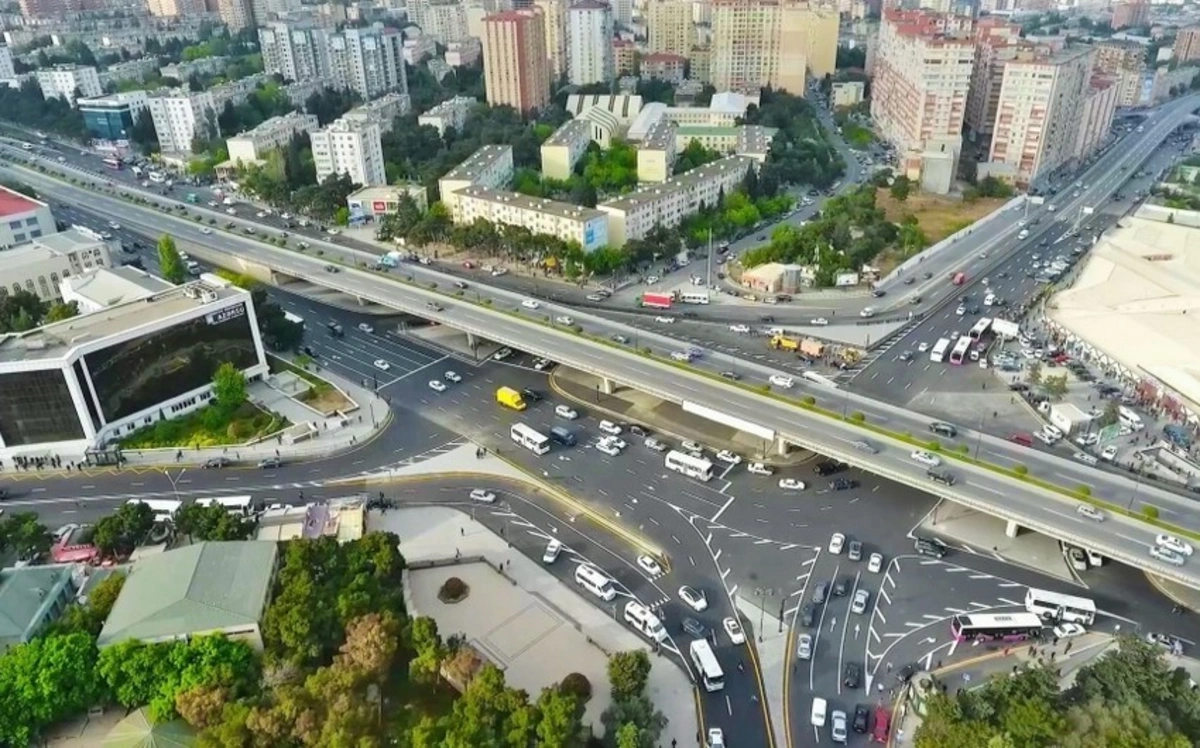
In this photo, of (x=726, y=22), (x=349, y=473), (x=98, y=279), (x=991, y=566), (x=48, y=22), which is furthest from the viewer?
(x=48, y=22)

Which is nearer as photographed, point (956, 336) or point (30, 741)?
point (30, 741)

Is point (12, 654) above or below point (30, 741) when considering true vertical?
above

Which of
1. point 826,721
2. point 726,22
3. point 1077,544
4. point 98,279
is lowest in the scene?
point 826,721

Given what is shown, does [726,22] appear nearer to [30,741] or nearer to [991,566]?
[991,566]

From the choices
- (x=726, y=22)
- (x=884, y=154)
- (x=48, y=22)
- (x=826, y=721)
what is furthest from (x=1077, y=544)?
(x=48, y=22)

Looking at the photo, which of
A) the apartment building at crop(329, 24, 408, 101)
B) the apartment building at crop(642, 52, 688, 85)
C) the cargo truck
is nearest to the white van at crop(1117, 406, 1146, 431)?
the cargo truck

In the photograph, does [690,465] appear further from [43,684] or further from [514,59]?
[514,59]

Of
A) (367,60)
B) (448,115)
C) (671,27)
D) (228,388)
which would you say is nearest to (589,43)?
(671,27)
